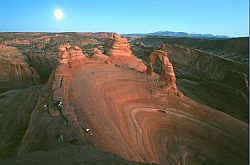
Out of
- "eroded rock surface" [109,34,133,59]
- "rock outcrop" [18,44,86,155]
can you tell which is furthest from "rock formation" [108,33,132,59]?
"rock outcrop" [18,44,86,155]

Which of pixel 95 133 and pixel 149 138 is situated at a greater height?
pixel 95 133

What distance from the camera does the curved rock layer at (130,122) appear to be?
17.1m

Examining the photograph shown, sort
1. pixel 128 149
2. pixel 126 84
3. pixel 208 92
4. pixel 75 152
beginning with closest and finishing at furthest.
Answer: pixel 75 152
pixel 128 149
pixel 126 84
pixel 208 92

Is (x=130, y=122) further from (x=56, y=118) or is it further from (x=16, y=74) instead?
(x=16, y=74)

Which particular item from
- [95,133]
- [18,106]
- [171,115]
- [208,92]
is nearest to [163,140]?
[171,115]

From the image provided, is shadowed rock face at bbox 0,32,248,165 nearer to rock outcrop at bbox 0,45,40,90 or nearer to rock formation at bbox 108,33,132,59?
rock formation at bbox 108,33,132,59

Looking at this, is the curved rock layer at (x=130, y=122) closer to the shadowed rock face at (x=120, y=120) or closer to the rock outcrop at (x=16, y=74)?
the shadowed rock face at (x=120, y=120)

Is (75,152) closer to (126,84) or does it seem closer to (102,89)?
(102,89)

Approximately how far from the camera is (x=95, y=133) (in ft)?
55.2

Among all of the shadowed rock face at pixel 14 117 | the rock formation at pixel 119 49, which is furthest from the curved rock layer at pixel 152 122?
the rock formation at pixel 119 49

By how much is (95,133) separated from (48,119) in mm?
3559

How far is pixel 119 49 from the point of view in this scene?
37.0 meters

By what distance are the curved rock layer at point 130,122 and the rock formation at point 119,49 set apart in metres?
7.19

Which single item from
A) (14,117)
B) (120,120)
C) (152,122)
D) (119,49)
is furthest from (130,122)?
(119,49)
